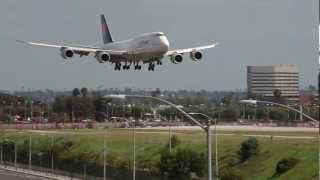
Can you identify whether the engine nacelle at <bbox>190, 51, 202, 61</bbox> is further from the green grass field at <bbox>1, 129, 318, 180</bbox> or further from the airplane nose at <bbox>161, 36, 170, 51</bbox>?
the green grass field at <bbox>1, 129, 318, 180</bbox>

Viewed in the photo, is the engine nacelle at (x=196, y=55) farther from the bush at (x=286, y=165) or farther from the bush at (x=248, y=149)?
the bush at (x=248, y=149)

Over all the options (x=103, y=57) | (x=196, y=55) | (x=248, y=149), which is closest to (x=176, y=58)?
(x=196, y=55)

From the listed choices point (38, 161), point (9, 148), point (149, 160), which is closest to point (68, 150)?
point (38, 161)

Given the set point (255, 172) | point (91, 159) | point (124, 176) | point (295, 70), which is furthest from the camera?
point (91, 159)

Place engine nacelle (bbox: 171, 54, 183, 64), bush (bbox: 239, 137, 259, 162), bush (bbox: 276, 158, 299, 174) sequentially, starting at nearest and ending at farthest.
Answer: engine nacelle (bbox: 171, 54, 183, 64), bush (bbox: 276, 158, 299, 174), bush (bbox: 239, 137, 259, 162)

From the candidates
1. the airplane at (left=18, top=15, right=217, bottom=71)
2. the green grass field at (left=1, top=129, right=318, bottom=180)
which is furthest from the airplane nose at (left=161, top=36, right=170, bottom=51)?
the green grass field at (left=1, top=129, right=318, bottom=180)

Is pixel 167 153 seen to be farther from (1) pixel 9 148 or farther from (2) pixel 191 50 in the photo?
(1) pixel 9 148

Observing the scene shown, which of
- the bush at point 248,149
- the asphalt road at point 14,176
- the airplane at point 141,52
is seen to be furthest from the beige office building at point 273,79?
the asphalt road at point 14,176
